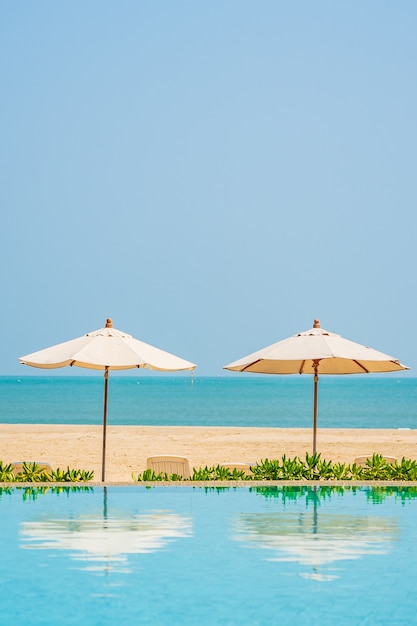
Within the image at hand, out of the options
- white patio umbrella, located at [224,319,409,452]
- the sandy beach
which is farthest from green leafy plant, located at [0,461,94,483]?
the sandy beach

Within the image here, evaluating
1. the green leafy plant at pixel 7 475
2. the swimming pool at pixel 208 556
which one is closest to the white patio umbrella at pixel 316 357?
the swimming pool at pixel 208 556

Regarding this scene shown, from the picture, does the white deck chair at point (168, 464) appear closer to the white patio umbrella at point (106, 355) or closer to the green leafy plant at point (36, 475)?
the white patio umbrella at point (106, 355)

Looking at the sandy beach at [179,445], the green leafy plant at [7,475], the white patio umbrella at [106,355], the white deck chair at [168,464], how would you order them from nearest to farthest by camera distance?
the green leafy plant at [7,475] < the white patio umbrella at [106,355] < the white deck chair at [168,464] < the sandy beach at [179,445]

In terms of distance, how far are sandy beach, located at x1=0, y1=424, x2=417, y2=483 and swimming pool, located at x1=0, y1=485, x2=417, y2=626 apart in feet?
21.2

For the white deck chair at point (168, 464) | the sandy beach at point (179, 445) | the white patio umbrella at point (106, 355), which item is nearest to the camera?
the white patio umbrella at point (106, 355)

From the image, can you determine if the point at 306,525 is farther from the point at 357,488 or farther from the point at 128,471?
the point at 128,471

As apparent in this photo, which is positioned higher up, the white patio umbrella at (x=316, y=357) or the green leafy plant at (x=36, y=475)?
the white patio umbrella at (x=316, y=357)

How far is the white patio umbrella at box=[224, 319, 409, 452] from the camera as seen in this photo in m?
13.0

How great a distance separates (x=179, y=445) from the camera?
106 ft

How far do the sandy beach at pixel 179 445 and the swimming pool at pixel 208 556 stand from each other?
21.2ft

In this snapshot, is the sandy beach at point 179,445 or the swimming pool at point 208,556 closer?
the swimming pool at point 208,556

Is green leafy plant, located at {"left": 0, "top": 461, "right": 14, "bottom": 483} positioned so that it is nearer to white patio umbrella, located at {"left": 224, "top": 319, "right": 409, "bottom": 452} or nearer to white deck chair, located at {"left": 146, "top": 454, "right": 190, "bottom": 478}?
white deck chair, located at {"left": 146, "top": 454, "right": 190, "bottom": 478}

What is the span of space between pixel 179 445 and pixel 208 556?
2350 centimetres

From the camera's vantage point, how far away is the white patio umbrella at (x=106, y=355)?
12781 mm
